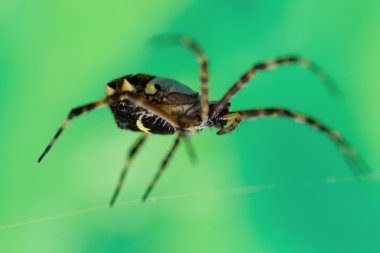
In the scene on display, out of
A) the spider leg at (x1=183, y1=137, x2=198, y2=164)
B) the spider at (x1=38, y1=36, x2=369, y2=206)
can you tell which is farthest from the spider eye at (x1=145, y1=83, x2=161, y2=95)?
the spider leg at (x1=183, y1=137, x2=198, y2=164)

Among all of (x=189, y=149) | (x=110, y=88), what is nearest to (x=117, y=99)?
(x=110, y=88)

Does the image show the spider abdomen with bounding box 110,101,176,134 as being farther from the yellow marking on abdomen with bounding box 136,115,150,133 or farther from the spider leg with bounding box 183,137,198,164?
the spider leg with bounding box 183,137,198,164

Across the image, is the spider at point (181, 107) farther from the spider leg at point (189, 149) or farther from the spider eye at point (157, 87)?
the spider leg at point (189, 149)

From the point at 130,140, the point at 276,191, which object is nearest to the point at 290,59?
the point at 276,191

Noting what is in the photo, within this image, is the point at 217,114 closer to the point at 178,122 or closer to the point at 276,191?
the point at 178,122

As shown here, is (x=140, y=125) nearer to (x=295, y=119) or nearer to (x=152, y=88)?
(x=152, y=88)

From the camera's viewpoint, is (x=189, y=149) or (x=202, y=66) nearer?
(x=202, y=66)
